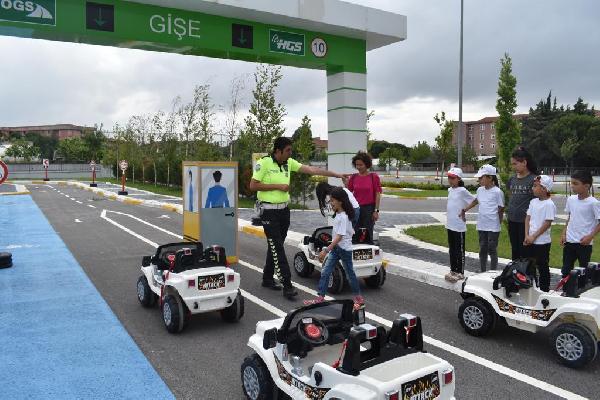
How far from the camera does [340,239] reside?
591 cm

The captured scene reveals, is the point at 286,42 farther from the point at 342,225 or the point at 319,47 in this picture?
the point at 342,225

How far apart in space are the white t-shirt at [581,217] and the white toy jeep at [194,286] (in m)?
3.92

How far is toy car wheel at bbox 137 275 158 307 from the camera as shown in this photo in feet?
20.7

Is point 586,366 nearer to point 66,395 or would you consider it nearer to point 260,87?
point 66,395

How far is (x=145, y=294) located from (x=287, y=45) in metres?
6.58

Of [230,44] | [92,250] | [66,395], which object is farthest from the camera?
[92,250]

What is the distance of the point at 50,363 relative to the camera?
462cm

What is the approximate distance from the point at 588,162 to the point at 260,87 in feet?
187

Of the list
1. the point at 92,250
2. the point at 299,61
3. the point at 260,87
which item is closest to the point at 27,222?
the point at 92,250

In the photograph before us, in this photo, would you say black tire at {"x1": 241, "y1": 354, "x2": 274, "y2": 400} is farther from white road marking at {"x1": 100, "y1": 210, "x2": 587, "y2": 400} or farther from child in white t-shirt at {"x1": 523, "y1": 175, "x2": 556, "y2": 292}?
child in white t-shirt at {"x1": 523, "y1": 175, "x2": 556, "y2": 292}

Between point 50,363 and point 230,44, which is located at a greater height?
point 230,44

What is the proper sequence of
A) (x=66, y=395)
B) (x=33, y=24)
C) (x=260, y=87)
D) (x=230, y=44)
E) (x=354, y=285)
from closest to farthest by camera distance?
(x=66, y=395), (x=354, y=285), (x=33, y=24), (x=230, y=44), (x=260, y=87)

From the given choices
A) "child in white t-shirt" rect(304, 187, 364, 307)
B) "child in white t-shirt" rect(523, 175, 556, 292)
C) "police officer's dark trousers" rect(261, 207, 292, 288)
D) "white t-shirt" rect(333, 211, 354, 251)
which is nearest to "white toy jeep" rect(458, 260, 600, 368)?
"child in white t-shirt" rect(523, 175, 556, 292)

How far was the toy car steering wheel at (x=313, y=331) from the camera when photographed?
344 centimetres
